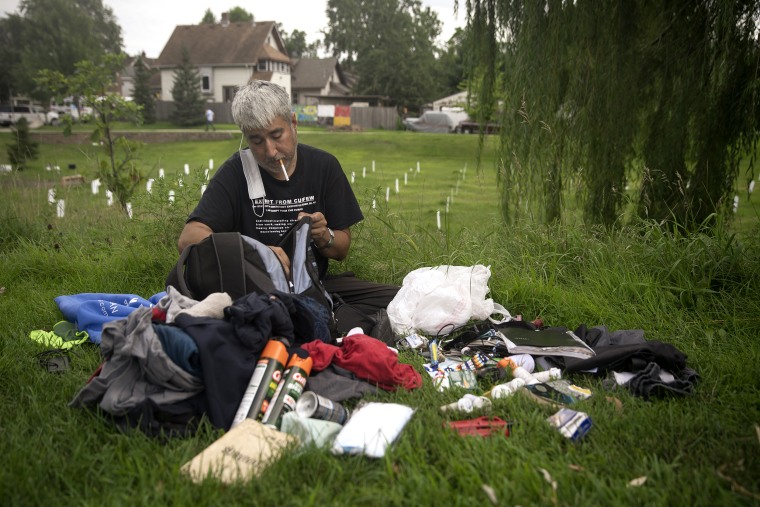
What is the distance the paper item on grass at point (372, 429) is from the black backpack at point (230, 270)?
1.01 metres

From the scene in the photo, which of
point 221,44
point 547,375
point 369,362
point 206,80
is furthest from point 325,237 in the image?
point 221,44

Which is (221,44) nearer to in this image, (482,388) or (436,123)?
(436,123)

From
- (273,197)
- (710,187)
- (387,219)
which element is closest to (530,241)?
(387,219)

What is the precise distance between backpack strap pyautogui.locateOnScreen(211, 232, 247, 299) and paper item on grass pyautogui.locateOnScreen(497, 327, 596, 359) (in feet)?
4.84

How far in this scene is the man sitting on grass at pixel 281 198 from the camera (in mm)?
3477

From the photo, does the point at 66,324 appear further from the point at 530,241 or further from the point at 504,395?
the point at 530,241

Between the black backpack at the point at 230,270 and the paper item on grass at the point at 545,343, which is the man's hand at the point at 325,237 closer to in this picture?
the black backpack at the point at 230,270

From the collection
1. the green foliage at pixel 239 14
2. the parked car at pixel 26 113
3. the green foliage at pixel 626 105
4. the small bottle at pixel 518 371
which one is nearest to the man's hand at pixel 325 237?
the small bottle at pixel 518 371

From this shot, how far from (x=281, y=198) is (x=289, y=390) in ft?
5.26

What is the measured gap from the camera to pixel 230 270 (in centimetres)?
314

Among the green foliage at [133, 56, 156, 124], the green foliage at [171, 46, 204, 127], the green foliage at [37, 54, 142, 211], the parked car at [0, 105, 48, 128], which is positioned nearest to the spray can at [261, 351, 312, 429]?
the green foliage at [37, 54, 142, 211]

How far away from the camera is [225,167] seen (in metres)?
3.73

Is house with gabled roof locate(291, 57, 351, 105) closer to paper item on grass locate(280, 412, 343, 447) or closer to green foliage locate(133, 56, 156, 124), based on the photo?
green foliage locate(133, 56, 156, 124)

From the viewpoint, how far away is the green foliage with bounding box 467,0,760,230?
4.59 m
